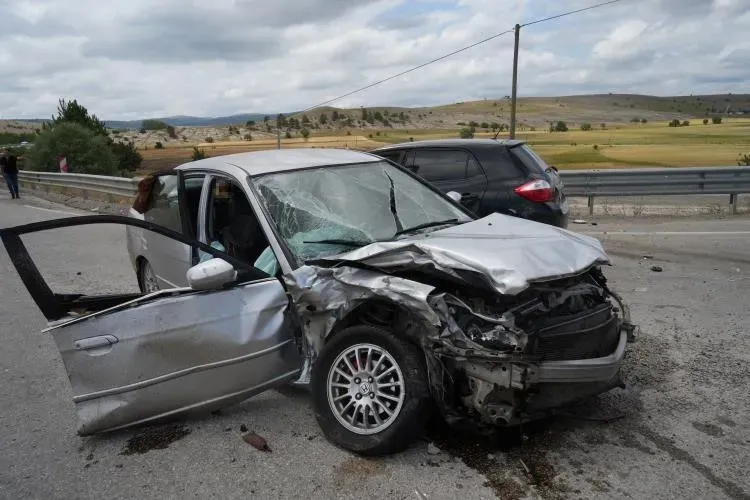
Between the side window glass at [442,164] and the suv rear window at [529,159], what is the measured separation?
0.62m

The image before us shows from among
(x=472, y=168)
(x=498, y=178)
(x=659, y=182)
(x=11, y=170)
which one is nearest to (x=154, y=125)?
→ (x=11, y=170)

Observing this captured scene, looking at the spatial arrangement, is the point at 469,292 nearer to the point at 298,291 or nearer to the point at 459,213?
the point at 298,291

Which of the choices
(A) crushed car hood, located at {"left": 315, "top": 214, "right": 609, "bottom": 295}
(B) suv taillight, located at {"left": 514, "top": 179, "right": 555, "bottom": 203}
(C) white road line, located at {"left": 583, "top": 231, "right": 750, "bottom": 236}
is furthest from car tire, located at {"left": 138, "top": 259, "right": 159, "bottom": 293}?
(C) white road line, located at {"left": 583, "top": 231, "right": 750, "bottom": 236}

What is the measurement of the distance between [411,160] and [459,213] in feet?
12.8

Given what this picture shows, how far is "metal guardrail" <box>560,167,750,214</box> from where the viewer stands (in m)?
11.5

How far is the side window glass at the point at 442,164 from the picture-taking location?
298 inches

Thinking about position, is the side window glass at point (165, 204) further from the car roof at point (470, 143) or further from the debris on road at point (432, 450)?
the car roof at point (470, 143)

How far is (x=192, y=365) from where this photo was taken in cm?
338

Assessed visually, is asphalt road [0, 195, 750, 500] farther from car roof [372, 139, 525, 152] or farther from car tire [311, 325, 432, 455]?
car roof [372, 139, 525, 152]

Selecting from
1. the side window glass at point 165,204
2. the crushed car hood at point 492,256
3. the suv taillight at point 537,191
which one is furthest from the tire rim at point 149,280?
the suv taillight at point 537,191

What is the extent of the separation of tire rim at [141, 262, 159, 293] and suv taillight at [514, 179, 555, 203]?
13.2ft

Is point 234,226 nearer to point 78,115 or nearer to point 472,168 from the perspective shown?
point 472,168

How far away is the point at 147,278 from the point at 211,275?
8.36ft

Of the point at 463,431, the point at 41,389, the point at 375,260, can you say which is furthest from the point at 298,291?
the point at 41,389
